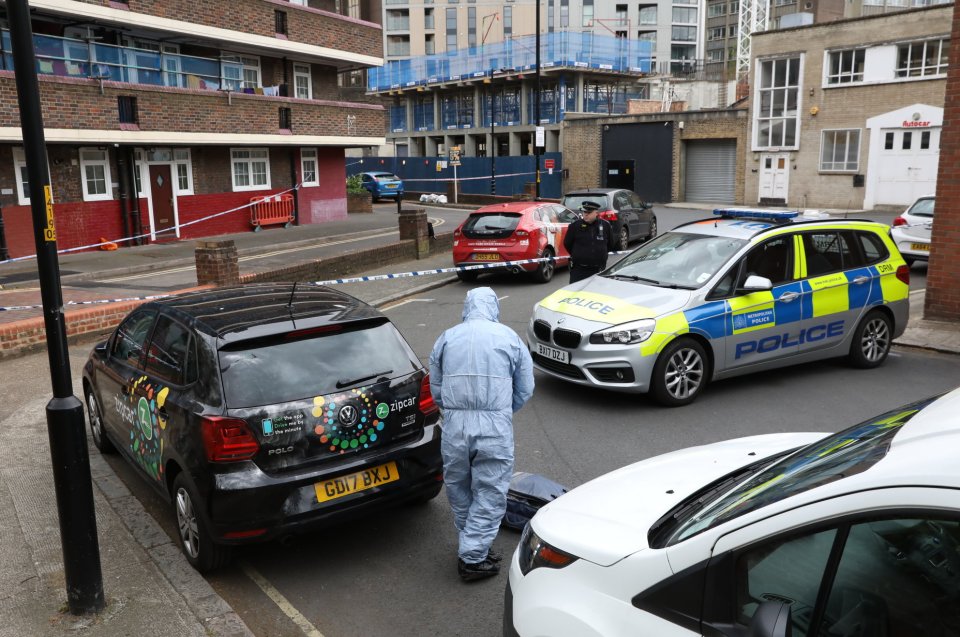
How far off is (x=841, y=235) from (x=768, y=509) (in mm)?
7288

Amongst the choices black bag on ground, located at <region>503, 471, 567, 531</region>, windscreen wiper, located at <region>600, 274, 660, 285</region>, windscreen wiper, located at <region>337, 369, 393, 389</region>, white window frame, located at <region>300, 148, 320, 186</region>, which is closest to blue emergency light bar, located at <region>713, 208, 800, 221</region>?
windscreen wiper, located at <region>600, 274, 660, 285</region>

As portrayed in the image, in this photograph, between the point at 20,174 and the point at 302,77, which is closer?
the point at 20,174

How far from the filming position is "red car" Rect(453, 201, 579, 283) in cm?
1527

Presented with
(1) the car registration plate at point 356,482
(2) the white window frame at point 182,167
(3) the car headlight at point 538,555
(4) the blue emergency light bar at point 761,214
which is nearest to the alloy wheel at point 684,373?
(4) the blue emergency light bar at point 761,214

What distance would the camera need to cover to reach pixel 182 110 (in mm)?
21625

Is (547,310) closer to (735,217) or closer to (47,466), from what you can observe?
(735,217)

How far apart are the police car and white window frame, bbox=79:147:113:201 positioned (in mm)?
16767

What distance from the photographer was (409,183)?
52781 millimetres

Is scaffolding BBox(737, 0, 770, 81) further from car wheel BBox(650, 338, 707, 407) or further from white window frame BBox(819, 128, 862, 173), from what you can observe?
car wheel BBox(650, 338, 707, 407)

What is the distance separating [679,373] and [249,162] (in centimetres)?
2141

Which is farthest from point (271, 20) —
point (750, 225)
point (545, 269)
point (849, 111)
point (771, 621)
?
point (771, 621)

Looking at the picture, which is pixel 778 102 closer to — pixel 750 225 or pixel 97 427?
pixel 750 225

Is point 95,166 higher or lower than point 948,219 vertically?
higher

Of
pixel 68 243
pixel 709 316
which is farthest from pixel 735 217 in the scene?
pixel 68 243
